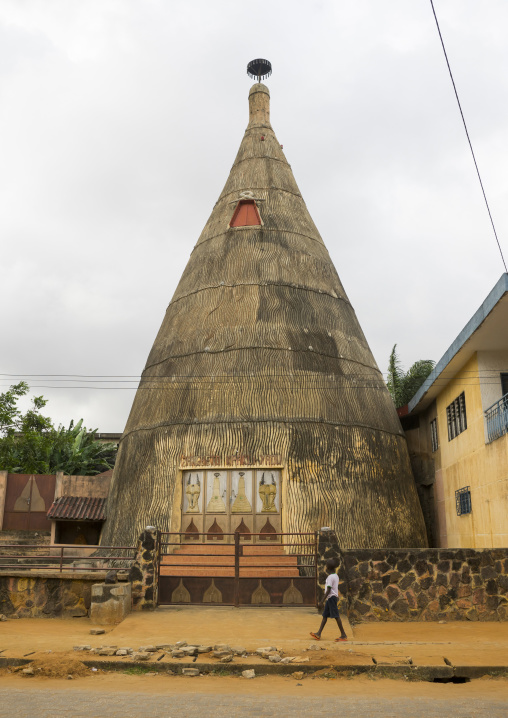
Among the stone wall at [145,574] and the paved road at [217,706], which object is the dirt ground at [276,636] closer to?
the stone wall at [145,574]

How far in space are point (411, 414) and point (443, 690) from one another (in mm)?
16455

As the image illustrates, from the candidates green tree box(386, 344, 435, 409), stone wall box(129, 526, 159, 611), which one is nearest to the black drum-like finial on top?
green tree box(386, 344, 435, 409)

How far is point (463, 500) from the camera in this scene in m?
17.4

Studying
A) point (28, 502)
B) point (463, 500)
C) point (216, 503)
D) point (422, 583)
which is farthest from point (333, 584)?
point (28, 502)

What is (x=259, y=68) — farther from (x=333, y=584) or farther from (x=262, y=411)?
(x=333, y=584)

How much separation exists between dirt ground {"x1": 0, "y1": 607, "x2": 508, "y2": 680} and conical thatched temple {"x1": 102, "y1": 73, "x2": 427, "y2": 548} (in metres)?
4.63

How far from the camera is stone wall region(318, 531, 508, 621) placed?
39.2 ft

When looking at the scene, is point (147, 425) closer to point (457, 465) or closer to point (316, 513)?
point (316, 513)

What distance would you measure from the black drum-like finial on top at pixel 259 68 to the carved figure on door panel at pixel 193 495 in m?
18.8

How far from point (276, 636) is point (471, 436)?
860 centimetres

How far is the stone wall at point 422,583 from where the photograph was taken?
1196cm

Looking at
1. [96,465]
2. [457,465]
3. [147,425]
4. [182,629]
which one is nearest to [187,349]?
[147,425]

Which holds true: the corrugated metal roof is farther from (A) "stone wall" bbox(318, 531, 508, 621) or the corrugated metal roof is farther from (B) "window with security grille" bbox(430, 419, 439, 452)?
(B) "window with security grille" bbox(430, 419, 439, 452)

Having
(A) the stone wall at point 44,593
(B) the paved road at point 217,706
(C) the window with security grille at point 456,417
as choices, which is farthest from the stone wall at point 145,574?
(C) the window with security grille at point 456,417
